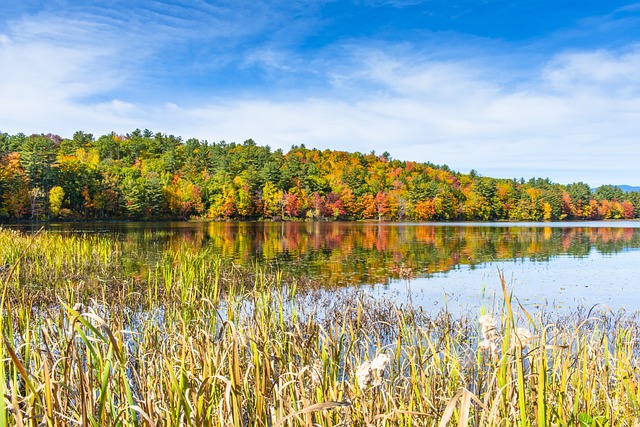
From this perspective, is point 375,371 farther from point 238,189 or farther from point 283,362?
point 238,189

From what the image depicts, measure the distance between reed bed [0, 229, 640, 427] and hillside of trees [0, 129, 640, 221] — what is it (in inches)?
2221

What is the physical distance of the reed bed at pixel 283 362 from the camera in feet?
7.50

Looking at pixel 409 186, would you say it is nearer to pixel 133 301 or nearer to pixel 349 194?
pixel 349 194

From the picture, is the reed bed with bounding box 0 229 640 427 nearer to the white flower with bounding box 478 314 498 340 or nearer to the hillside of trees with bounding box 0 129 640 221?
the white flower with bounding box 478 314 498 340

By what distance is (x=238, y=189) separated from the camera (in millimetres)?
87375

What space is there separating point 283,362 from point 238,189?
84894mm

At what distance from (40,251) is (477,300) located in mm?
13745

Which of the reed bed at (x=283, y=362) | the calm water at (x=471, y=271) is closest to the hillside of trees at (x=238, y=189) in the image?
the calm water at (x=471, y=271)

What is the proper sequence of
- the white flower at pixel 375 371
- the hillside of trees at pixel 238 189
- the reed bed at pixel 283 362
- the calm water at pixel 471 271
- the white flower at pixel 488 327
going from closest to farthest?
the white flower at pixel 375 371
the reed bed at pixel 283 362
the white flower at pixel 488 327
the calm water at pixel 471 271
the hillside of trees at pixel 238 189

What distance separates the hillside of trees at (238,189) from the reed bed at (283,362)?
56414 millimetres

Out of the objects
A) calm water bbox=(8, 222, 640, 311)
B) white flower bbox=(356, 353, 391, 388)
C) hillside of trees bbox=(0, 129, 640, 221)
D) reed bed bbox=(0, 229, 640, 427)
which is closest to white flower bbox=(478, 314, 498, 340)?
reed bed bbox=(0, 229, 640, 427)

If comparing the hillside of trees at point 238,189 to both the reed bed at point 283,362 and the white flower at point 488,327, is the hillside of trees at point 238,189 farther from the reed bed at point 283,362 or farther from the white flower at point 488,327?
the white flower at point 488,327

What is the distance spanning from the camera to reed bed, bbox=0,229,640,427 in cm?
229

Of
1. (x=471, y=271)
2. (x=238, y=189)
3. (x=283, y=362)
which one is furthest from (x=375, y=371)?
(x=238, y=189)
